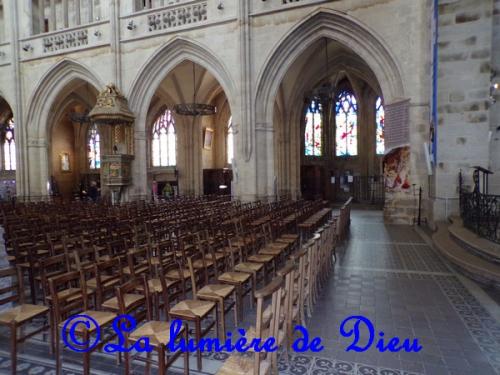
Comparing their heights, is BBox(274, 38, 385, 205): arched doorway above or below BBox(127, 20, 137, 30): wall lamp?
below

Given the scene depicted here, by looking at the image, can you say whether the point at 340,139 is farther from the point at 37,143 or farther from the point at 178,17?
the point at 37,143

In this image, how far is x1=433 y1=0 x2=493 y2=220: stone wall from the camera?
30.2 ft

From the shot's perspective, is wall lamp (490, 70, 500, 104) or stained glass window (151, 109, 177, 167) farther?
stained glass window (151, 109, 177, 167)

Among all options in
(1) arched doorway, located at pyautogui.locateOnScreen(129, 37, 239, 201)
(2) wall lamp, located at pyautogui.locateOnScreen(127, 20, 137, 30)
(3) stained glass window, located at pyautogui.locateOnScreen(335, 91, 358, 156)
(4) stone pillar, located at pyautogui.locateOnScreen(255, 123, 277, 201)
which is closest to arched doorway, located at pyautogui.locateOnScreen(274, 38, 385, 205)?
(3) stained glass window, located at pyautogui.locateOnScreen(335, 91, 358, 156)

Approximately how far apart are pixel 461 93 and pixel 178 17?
39.2 feet

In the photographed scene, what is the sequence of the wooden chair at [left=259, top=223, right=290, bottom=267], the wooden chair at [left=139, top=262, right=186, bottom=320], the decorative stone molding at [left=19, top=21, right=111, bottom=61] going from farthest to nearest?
the decorative stone molding at [left=19, top=21, right=111, bottom=61]
the wooden chair at [left=259, top=223, right=290, bottom=267]
the wooden chair at [left=139, top=262, right=186, bottom=320]

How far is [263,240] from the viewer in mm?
6828

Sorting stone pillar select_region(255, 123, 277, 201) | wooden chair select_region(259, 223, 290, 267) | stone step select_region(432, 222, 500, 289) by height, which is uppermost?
stone pillar select_region(255, 123, 277, 201)

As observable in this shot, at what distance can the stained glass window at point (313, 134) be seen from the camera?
80.3 ft

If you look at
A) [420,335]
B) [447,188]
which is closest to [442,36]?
[447,188]

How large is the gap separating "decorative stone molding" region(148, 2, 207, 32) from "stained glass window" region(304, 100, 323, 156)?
38.0 ft

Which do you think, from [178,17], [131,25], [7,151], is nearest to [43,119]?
[131,25]

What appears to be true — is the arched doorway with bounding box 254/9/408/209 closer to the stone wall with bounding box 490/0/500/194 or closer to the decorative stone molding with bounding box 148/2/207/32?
the stone wall with bounding box 490/0/500/194

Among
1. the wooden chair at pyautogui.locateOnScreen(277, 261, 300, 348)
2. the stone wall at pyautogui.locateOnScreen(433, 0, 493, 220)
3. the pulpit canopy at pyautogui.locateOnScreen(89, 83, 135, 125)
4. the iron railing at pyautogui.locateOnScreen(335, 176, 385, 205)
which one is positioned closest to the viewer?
the wooden chair at pyautogui.locateOnScreen(277, 261, 300, 348)
